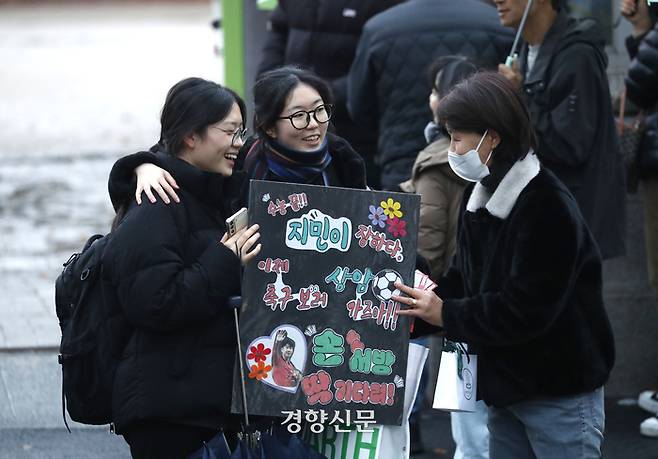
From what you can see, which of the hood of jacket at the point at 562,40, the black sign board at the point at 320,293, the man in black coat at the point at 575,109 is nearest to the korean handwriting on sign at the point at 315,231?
the black sign board at the point at 320,293

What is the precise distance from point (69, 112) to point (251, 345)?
1561cm

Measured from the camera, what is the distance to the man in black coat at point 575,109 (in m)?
5.10

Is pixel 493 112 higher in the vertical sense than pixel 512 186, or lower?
higher

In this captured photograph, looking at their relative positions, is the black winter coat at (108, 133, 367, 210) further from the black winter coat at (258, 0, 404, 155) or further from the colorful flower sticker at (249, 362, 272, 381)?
the black winter coat at (258, 0, 404, 155)

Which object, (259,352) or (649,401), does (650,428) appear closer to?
(649,401)

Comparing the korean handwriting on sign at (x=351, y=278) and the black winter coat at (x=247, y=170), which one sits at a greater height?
the black winter coat at (x=247, y=170)

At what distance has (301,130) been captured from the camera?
389 cm

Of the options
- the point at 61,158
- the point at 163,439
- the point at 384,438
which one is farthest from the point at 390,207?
the point at 61,158

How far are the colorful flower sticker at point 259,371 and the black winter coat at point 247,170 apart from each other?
1.59 feet

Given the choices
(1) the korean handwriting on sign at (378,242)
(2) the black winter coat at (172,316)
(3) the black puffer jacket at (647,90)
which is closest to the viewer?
(2) the black winter coat at (172,316)

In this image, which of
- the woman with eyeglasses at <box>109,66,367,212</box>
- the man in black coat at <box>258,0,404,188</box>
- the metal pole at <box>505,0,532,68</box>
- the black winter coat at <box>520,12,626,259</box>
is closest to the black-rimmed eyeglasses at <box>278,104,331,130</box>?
the woman with eyeglasses at <box>109,66,367,212</box>

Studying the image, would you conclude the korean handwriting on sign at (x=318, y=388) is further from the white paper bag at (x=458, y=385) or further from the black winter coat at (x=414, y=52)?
the black winter coat at (x=414, y=52)

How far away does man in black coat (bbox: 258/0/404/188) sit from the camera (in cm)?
678

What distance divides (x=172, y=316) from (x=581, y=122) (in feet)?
7.41
